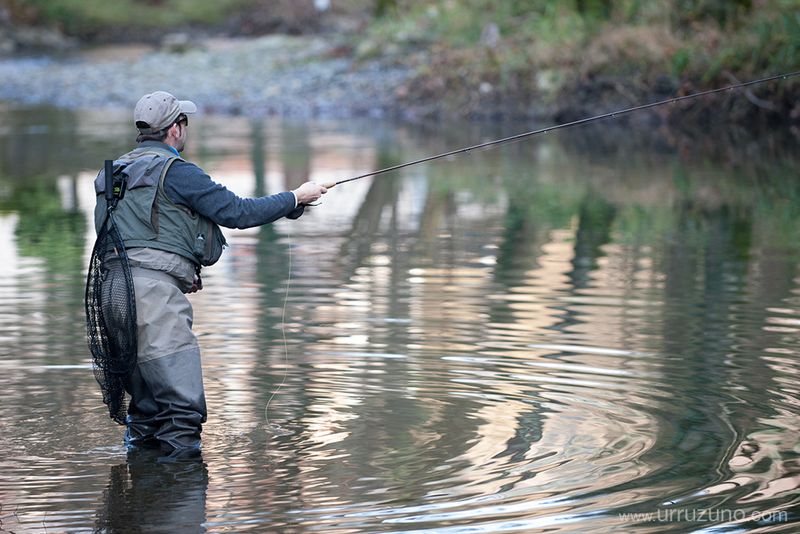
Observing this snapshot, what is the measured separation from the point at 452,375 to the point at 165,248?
210cm

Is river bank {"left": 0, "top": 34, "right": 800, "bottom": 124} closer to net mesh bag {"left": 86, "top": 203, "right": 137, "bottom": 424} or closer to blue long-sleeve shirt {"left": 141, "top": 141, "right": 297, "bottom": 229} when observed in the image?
blue long-sleeve shirt {"left": 141, "top": 141, "right": 297, "bottom": 229}

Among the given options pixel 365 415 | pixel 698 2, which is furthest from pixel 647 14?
pixel 365 415

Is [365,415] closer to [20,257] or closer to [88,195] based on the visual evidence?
[20,257]

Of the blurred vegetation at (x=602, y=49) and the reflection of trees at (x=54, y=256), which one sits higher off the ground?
the blurred vegetation at (x=602, y=49)

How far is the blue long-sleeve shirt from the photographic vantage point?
19.5ft

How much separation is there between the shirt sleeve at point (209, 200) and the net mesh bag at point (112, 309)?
0.98ft

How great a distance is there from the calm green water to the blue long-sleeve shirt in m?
0.99

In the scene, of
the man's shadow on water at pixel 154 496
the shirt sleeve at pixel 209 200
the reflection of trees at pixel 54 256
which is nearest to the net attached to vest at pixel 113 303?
the shirt sleeve at pixel 209 200

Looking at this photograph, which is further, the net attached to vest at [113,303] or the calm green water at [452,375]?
the net attached to vest at [113,303]

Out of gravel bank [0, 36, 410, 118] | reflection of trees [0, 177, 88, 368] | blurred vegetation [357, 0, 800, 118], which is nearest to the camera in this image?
reflection of trees [0, 177, 88, 368]

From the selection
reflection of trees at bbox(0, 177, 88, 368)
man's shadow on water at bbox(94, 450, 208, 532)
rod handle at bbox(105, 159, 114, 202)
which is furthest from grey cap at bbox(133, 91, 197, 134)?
reflection of trees at bbox(0, 177, 88, 368)

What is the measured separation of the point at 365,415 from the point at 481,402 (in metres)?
0.58

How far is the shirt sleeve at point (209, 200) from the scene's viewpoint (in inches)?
233

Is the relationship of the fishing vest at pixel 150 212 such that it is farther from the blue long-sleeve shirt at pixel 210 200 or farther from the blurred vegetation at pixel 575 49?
the blurred vegetation at pixel 575 49
